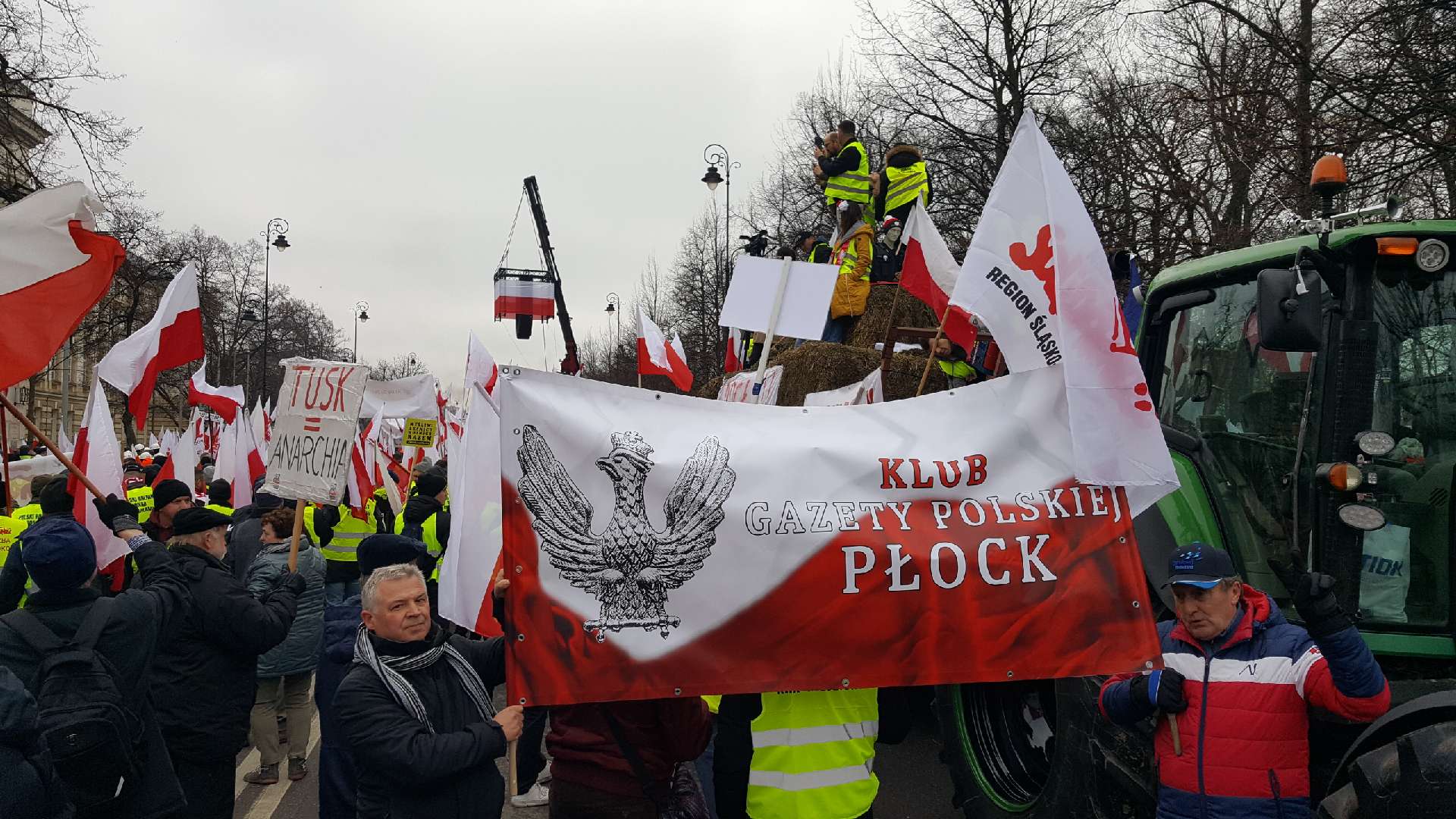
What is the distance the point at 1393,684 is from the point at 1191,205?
10.6 m

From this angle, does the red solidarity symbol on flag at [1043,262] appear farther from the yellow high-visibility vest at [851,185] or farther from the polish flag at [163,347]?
the yellow high-visibility vest at [851,185]

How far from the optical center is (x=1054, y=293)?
3.57 meters

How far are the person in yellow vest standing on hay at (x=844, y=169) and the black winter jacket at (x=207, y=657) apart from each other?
7.18 metres

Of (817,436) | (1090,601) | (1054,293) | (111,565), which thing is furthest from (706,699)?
(111,565)

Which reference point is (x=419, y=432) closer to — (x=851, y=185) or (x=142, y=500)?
(x=142, y=500)

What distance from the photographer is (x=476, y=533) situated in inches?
154

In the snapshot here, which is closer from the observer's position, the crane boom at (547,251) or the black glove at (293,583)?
the black glove at (293,583)

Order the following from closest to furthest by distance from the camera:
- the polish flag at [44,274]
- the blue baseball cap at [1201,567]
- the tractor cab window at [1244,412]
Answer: the blue baseball cap at [1201,567]
the tractor cab window at [1244,412]
the polish flag at [44,274]

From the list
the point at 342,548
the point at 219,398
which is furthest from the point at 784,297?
the point at 219,398

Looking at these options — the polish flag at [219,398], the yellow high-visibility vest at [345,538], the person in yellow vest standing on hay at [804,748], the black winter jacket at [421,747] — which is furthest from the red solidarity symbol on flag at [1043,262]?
the polish flag at [219,398]

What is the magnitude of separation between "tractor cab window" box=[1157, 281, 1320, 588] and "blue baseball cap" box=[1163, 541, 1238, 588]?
50cm

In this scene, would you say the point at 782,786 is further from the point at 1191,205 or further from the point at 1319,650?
the point at 1191,205

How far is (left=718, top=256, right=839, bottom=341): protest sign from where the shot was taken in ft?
21.3

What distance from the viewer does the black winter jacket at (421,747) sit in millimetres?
3070
